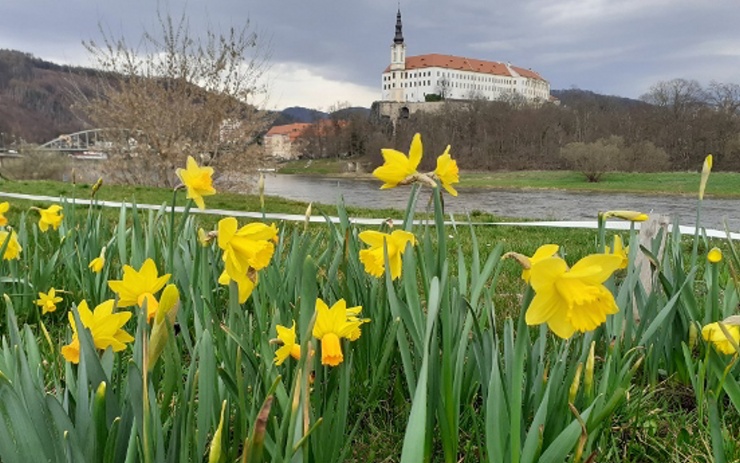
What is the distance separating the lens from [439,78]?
76.2m

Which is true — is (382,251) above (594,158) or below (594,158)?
below

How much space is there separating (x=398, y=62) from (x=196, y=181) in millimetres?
82051

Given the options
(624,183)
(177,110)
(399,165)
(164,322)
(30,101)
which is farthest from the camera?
(30,101)

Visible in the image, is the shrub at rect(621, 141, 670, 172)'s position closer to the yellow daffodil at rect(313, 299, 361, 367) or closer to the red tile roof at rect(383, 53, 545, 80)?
the yellow daffodil at rect(313, 299, 361, 367)

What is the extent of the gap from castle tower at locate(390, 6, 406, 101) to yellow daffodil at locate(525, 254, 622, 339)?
79098 millimetres

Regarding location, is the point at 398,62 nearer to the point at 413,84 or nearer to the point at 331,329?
the point at 413,84

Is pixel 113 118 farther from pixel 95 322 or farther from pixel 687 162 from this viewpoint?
pixel 687 162

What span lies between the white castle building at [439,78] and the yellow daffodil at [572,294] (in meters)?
76.7

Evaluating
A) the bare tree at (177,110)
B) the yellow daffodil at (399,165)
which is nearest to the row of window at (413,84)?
the bare tree at (177,110)

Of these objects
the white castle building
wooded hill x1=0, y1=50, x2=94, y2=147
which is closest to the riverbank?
wooded hill x1=0, y1=50, x2=94, y2=147

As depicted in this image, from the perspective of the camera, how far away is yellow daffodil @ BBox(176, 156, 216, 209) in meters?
1.21

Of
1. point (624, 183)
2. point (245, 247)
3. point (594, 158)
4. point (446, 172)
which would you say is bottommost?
point (624, 183)

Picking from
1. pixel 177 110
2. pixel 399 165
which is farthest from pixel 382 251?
pixel 177 110

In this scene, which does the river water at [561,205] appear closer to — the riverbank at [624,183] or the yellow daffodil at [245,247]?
the riverbank at [624,183]
